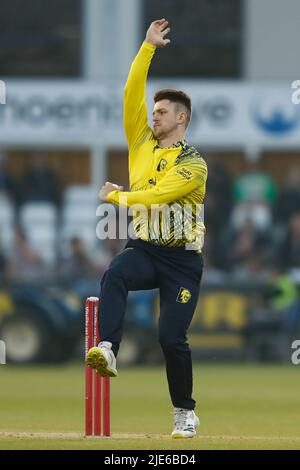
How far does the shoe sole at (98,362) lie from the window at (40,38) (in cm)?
1733

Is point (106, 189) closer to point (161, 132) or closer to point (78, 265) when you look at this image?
point (161, 132)

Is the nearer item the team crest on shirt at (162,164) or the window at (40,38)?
the team crest on shirt at (162,164)

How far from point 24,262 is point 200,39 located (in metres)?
6.49

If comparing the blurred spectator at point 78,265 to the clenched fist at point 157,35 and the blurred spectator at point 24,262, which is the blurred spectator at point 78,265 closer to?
Result: the blurred spectator at point 24,262

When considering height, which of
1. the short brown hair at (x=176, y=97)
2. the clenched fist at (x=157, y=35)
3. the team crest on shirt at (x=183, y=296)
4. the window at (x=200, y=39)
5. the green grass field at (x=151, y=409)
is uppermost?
the window at (x=200, y=39)

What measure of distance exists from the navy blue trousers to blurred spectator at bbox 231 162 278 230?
12489 mm

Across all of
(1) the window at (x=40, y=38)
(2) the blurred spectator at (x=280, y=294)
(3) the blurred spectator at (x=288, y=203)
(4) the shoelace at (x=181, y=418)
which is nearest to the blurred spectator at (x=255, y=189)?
(3) the blurred spectator at (x=288, y=203)

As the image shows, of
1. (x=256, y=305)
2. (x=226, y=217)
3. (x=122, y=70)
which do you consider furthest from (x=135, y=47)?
(x=256, y=305)

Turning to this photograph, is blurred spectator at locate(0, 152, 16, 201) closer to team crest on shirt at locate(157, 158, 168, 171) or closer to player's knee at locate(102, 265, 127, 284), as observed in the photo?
team crest on shirt at locate(157, 158, 168, 171)

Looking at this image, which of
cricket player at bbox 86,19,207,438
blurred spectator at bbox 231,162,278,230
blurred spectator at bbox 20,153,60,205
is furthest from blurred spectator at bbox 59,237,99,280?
cricket player at bbox 86,19,207,438

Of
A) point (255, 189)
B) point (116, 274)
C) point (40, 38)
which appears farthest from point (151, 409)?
point (40, 38)

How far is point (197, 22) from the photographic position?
26422 mm

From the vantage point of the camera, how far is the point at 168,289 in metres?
10.0

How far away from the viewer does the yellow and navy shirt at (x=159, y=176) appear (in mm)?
9945
